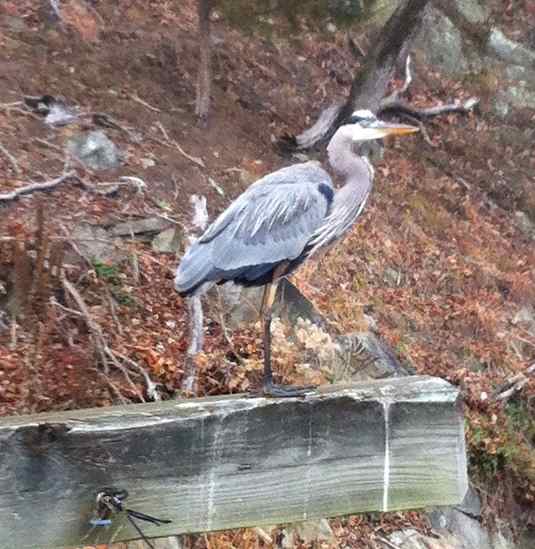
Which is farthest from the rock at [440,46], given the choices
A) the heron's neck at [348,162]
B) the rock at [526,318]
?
the heron's neck at [348,162]

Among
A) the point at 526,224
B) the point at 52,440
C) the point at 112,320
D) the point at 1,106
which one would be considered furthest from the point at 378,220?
the point at 52,440

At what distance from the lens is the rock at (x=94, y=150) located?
7000 mm

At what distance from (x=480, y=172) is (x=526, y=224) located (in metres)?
0.95

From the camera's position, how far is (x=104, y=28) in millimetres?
9484

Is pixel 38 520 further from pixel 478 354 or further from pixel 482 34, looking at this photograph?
pixel 482 34

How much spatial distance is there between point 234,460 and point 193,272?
1221 mm

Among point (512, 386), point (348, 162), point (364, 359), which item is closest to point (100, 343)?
point (348, 162)

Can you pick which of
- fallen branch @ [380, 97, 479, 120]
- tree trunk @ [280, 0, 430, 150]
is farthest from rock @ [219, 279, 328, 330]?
fallen branch @ [380, 97, 479, 120]

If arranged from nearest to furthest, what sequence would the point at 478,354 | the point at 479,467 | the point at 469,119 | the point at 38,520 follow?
the point at 38,520 < the point at 479,467 < the point at 478,354 < the point at 469,119

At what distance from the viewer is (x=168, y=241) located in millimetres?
6070

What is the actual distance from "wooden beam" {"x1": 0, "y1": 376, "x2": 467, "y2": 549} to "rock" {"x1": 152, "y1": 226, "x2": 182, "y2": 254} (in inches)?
154

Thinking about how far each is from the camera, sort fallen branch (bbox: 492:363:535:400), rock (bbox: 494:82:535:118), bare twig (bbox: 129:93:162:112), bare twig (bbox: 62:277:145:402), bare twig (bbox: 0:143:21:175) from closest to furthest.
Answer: bare twig (bbox: 62:277:145:402), bare twig (bbox: 0:143:21:175), fallen branch (bbox: 492:363:535:400), bare twig (bbox: 129:93:162:112), rock (bbox: 494:82:535:118)

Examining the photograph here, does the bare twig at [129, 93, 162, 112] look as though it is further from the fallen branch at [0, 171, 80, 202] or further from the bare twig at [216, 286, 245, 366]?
the bare twig at [216, 286, 245, 366]

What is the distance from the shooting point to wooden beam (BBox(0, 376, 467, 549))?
1.71m
